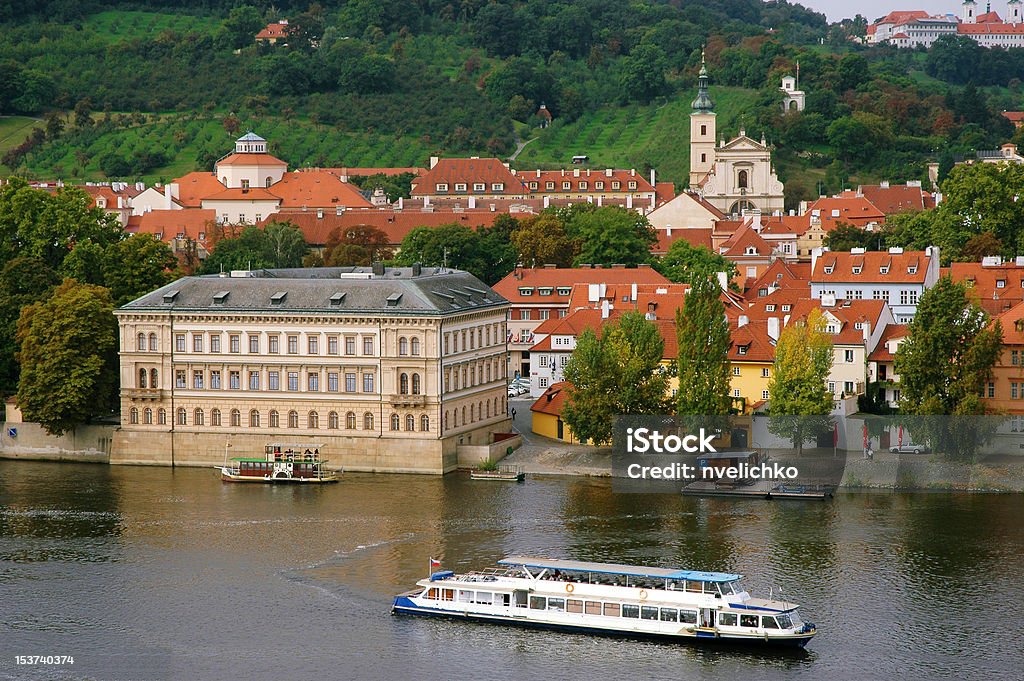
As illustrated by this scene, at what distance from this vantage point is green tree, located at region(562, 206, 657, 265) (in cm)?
11619

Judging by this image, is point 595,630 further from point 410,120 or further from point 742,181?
point 410,120

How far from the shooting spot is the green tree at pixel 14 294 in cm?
8631

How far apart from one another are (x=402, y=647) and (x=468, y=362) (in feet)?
93.5

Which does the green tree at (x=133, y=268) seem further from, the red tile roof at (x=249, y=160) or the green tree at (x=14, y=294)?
the red tile roof at (x=249, y=160)

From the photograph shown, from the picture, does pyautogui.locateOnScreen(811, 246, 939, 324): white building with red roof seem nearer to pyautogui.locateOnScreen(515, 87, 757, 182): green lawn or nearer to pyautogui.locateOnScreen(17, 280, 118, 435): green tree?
pyautogui.locateOnScreen(17, 280, 118, 435): green tree

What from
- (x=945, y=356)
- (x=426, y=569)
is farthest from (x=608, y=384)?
(x=426, y=569)

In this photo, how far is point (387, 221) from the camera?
5074 inches

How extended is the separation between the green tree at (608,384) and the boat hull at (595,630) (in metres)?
22.7

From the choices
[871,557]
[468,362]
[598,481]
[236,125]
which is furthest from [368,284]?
[236,125]

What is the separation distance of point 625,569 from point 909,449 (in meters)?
21.9

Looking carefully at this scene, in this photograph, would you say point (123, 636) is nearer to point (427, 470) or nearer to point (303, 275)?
point (427, 470)

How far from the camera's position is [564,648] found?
5278 centimetres

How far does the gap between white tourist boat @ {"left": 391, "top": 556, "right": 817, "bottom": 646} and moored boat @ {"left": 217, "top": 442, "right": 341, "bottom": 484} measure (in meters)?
19.7

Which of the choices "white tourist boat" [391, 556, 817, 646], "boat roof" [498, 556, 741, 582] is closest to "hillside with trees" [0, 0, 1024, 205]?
"boat roof" [498, 556, 741, 582]
